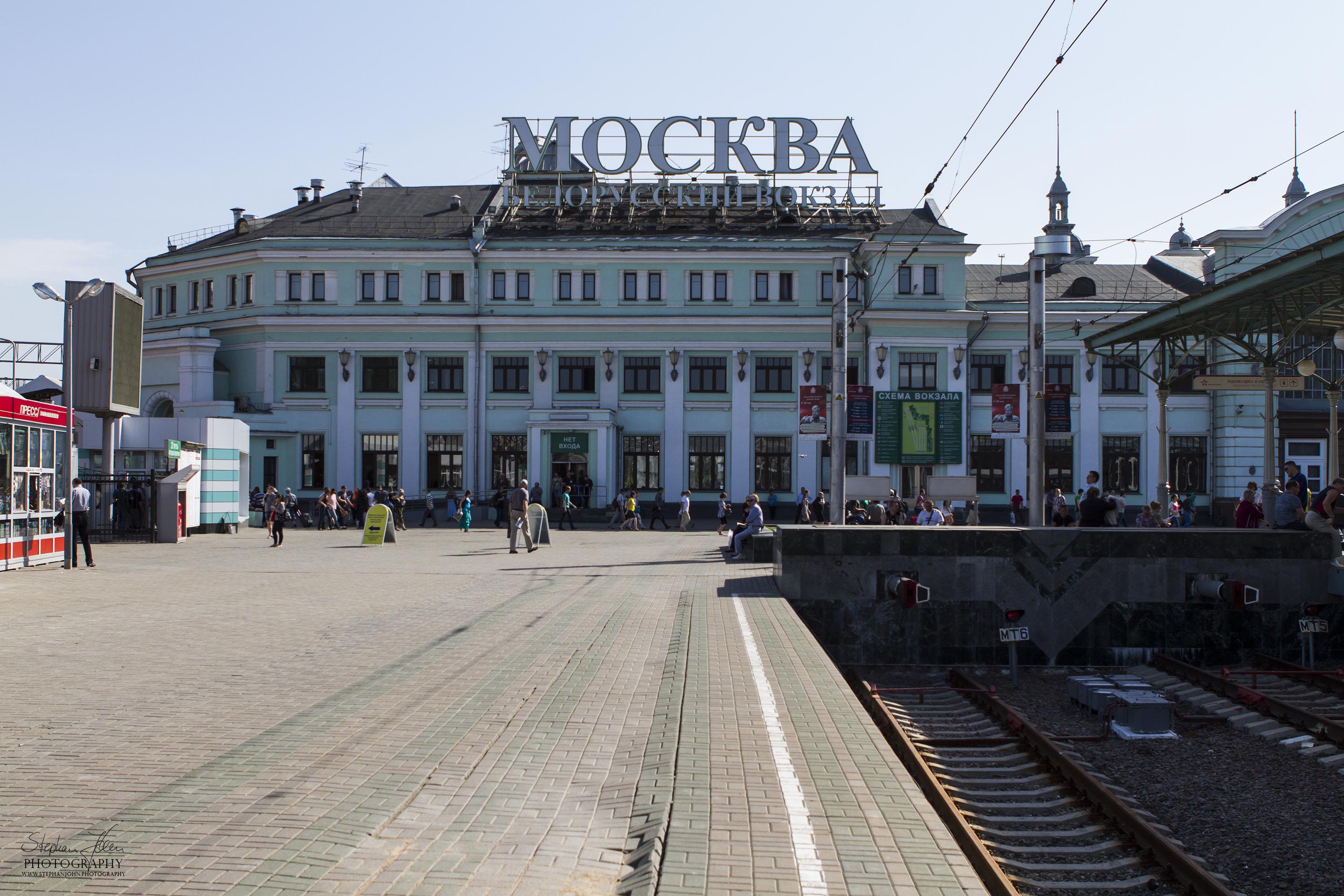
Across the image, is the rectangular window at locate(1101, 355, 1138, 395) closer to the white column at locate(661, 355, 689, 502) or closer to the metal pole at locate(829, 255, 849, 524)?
the white column at locate(661, 355, 689, 502)

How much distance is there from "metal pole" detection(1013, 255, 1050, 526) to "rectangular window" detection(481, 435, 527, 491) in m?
31.0

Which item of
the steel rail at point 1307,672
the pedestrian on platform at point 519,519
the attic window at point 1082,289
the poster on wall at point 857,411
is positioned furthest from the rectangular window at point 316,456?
the steel rail at point 1307,672

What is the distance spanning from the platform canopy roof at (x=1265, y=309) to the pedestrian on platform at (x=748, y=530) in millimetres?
8484

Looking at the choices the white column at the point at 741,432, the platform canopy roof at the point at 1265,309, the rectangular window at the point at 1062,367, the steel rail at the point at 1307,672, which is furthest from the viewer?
the rectangular window at the point at 1062,367

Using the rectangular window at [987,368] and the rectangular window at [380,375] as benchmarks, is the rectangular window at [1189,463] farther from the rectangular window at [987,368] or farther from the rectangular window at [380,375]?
the rectangular window at [380,375]

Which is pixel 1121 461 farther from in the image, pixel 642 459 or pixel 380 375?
pixel 380 375

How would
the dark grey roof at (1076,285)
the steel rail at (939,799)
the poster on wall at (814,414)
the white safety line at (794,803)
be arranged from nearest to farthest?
the white safety line at (794,803), the steel rail at (939,799), the poster on wall at (814,414), the dark grey roof at (1076,285)

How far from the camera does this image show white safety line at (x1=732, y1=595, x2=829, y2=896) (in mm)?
4984

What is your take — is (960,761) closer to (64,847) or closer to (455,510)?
(64,847)

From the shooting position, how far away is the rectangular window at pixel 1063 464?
162 feet

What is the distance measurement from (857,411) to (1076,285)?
29.7 meters

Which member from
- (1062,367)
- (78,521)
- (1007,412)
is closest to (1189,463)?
(1062,367)

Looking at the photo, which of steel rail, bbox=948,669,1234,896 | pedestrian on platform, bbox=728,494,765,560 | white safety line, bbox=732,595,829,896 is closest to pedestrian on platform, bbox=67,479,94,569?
pedestrian on platform, bbox=728,494,765,560

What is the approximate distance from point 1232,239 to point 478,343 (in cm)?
3076
